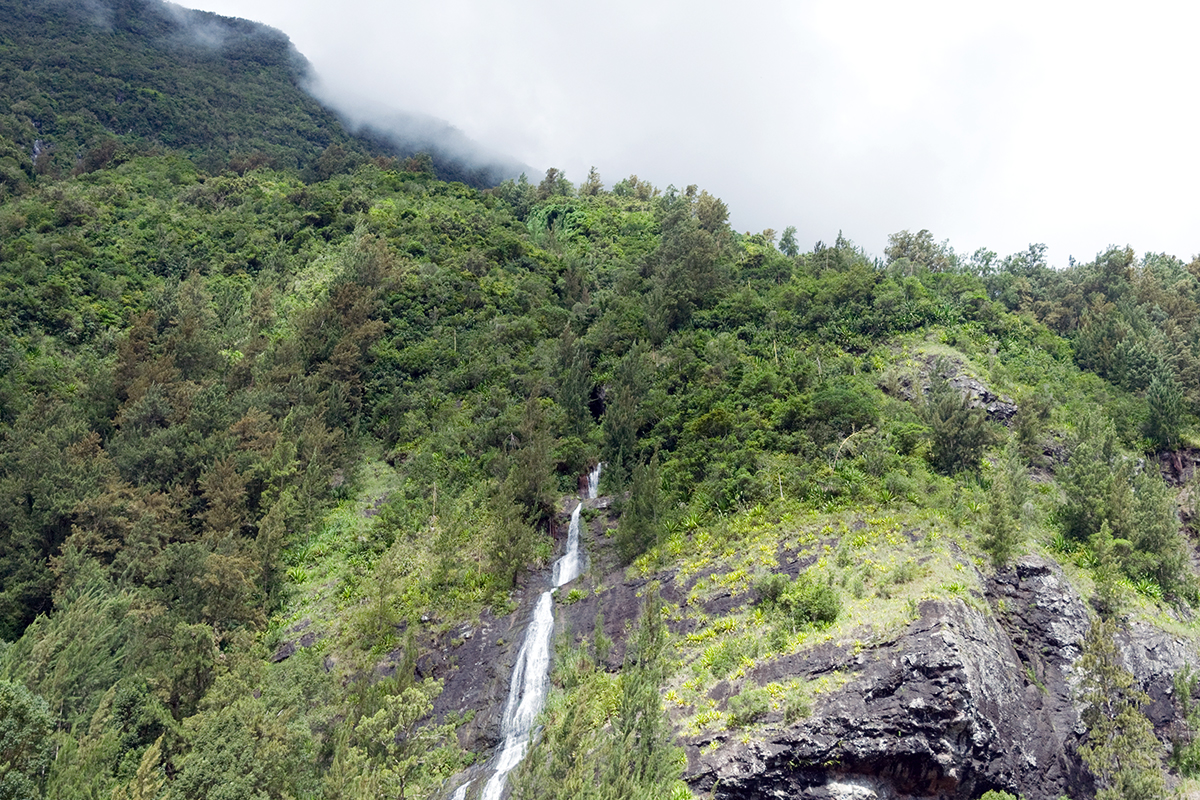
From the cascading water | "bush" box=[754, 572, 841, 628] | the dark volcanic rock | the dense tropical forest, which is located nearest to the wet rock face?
the dark volcanic rock

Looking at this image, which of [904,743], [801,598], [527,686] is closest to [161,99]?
[527,686]

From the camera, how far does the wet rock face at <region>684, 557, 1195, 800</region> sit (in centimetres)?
2152

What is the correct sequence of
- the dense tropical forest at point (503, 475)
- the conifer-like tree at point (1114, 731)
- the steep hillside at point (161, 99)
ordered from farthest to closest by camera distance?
the steep hillside at point (161, 99) → the dense tropical forest at point (503, 475) → the conifer-like tree at point (1114, 731)

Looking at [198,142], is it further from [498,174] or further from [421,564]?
[421,564]

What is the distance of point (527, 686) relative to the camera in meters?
29.6

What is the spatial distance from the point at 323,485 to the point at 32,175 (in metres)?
55.8

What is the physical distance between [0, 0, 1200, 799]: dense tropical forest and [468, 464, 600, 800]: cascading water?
2.89 feet

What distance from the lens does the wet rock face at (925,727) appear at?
2152 cm

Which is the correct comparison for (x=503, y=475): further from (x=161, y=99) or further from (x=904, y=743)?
(x=161, y=99)

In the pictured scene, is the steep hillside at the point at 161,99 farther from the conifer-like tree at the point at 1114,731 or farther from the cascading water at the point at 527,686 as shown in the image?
the conifer-like tree at the point at 1114,731

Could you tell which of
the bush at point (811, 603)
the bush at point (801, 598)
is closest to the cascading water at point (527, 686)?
the bush at point (801, 598)

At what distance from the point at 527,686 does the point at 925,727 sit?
50.3 ft

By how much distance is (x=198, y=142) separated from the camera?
311 ft

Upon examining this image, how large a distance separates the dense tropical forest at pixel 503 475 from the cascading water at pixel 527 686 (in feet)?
2.89
